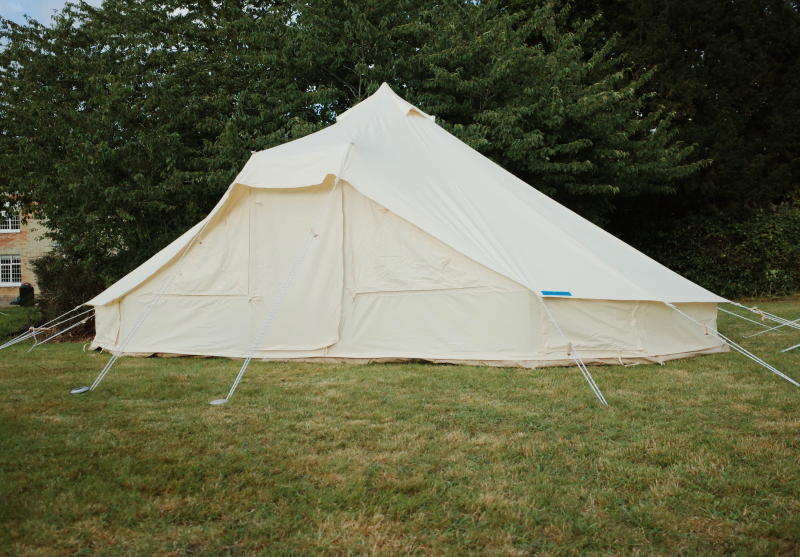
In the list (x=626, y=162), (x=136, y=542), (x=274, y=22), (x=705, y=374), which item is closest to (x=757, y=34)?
(x=626, y=162)

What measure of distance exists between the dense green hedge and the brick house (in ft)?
77.2

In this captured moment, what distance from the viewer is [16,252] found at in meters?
24.1

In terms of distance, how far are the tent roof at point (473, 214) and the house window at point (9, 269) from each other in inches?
875

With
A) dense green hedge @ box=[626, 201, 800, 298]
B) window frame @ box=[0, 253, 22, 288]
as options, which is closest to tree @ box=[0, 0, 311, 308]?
dense green hedge @ box=[626, 201, 800, 298]

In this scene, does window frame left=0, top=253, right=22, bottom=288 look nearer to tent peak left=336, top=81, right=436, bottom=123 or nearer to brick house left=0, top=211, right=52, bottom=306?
brick house left=0, top=211, right=52, bottom=306

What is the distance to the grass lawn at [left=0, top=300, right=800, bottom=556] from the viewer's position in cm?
198

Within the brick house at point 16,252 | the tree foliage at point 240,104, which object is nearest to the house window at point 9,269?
the brick house at point 16,252

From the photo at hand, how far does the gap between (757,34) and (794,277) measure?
218 inches

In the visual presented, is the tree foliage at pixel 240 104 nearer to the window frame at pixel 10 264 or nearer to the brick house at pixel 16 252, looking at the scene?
the brick house at pixel 16 252

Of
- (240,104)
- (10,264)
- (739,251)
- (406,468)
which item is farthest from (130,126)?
(10,264)

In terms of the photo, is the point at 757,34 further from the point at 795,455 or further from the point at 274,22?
the point at 795,455

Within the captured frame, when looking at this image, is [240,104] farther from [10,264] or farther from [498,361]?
[10,264]

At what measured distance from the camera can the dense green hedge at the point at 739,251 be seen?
12.6 meters

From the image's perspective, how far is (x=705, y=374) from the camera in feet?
14.7
